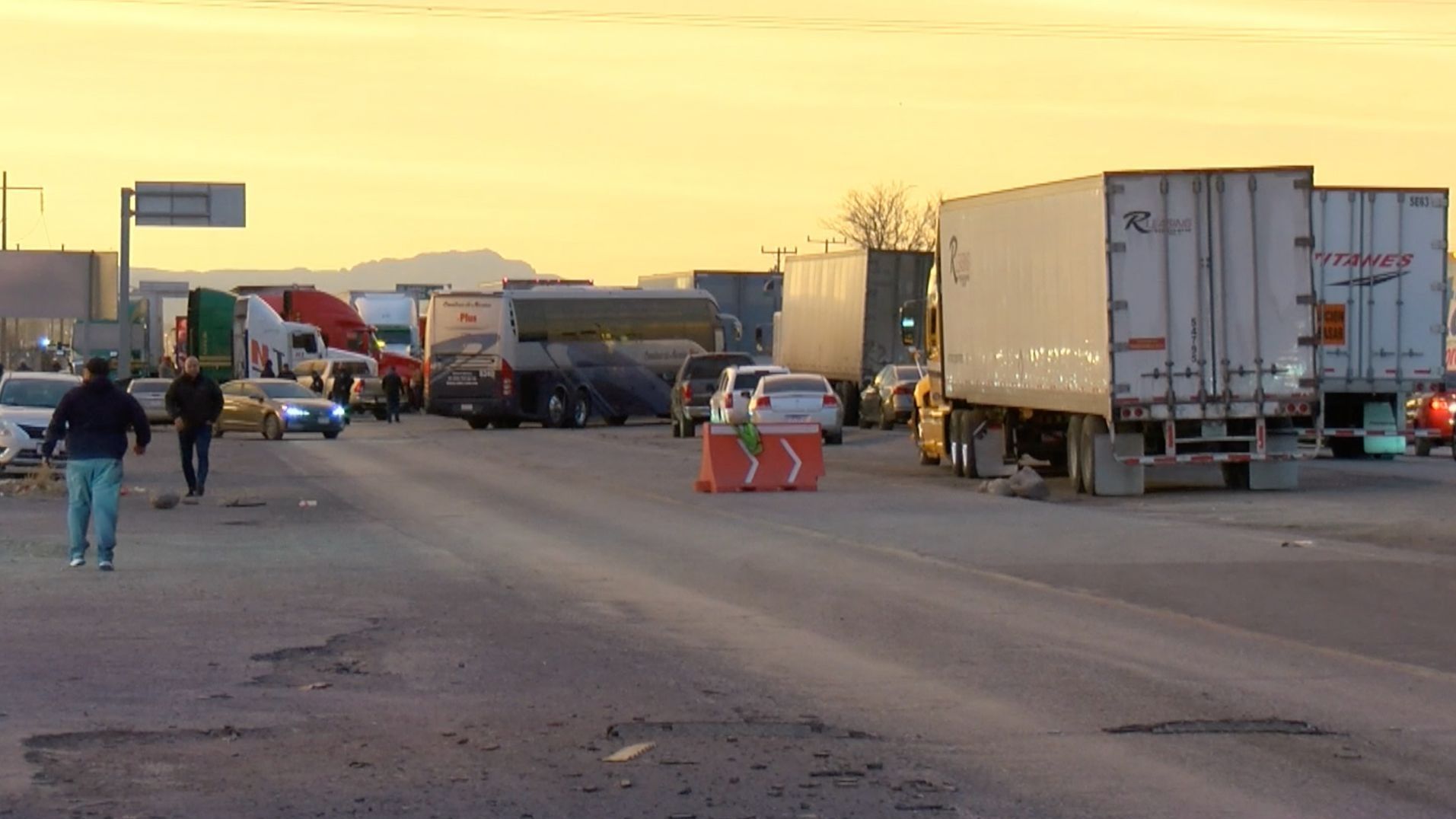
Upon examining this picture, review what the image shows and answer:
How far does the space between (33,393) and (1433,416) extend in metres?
22.4

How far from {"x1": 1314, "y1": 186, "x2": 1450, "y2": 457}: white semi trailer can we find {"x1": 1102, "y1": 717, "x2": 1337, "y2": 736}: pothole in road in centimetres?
2191

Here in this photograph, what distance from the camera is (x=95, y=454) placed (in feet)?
56.2

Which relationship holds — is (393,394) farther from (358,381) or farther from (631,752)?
(631,752)

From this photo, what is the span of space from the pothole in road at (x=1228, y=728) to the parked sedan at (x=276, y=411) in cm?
4029

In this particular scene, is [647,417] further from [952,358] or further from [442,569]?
[442,569]

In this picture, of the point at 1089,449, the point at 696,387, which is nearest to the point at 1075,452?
the point at 1089,449

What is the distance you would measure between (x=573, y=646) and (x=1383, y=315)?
72.4ft

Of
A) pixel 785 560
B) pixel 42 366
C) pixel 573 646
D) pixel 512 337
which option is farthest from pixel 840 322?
pixel 42 366

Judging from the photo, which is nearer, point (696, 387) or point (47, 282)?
point (696, 387)

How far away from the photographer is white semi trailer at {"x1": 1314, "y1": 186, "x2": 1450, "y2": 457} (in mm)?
30984

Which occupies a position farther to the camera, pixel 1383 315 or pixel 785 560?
pixel 1383 315

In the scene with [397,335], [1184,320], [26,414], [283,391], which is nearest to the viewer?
[1184,320]

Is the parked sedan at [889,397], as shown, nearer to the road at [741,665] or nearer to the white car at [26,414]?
the white car at [26,414]

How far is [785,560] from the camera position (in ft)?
59.6
